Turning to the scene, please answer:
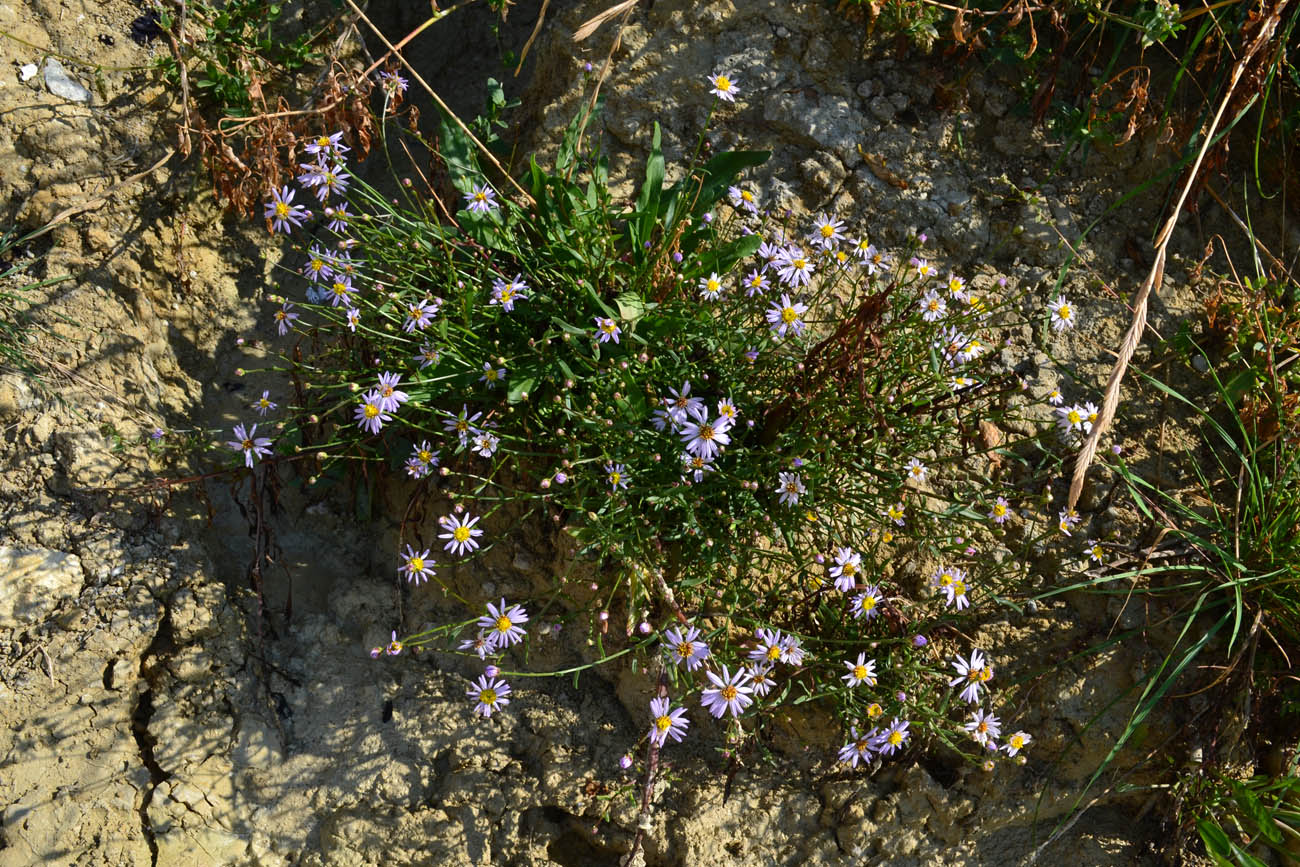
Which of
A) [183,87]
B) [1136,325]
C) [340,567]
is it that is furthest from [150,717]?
[1136,325]

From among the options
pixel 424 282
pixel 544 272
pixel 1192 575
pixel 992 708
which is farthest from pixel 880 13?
pixel 992 708

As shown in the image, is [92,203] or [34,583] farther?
[92,203]

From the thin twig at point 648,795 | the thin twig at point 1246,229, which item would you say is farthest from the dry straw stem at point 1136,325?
the thin twig at point 648,795

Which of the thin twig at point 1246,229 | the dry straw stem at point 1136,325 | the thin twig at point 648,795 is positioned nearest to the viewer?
the dry straw stem at point 1136,325

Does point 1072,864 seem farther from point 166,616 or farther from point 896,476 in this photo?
point 166,616

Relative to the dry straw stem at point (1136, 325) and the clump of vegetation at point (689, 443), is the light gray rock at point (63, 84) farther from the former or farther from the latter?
the dry straw stem at point (1136, 325)

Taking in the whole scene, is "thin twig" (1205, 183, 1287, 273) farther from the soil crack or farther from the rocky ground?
the soil crack

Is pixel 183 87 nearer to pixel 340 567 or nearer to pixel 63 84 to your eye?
pixel 63 84

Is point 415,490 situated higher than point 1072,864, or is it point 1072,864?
point 415,490
